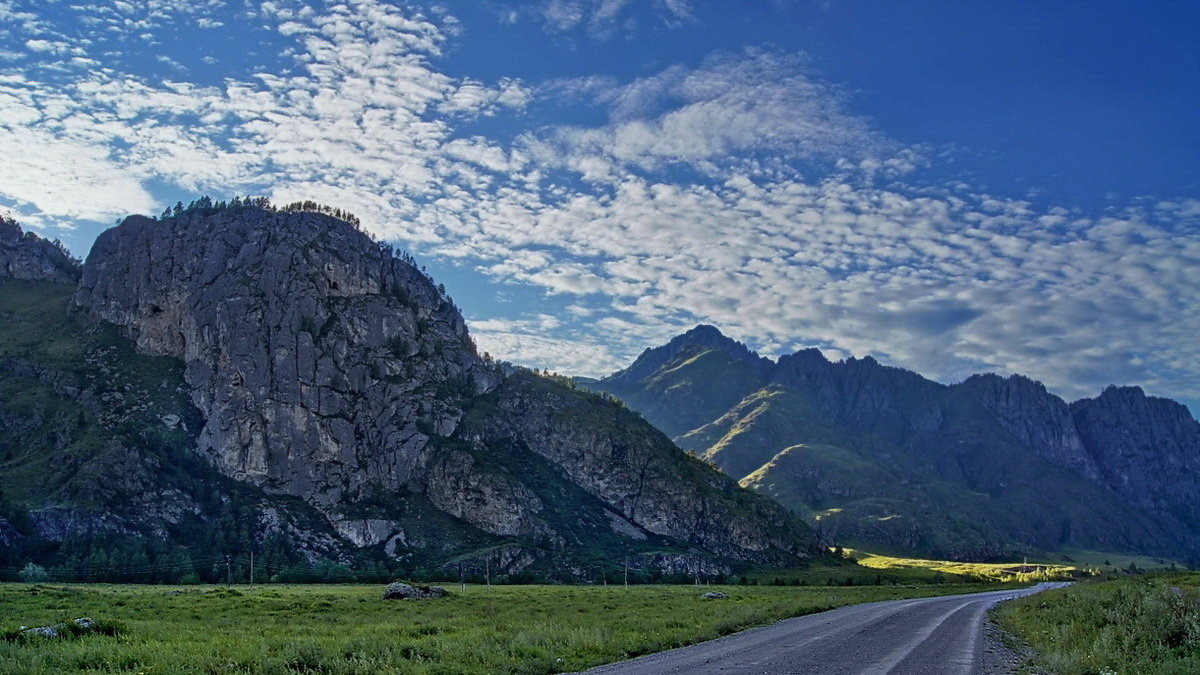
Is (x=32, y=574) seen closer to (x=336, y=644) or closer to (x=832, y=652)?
(x=336, y=644)

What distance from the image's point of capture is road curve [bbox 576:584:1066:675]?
86.1 feet

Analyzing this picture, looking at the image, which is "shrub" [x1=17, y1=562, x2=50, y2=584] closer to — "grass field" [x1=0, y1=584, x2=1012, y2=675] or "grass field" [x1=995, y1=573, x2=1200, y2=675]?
"grass field" [x1=0, y1=584, x2=1012, y2=675]

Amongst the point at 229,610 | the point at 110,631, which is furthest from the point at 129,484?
the point at 110,631

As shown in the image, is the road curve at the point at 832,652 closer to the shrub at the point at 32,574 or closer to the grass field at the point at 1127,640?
the grass field at the point at 1127,640

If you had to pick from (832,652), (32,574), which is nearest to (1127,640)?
(832,652)

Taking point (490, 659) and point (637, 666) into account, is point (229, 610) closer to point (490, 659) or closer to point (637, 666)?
point (490, 659)

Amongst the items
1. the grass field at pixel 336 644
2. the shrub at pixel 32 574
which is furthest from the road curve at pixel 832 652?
the shrub at pixel 32 574

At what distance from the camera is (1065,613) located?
45.2 metres

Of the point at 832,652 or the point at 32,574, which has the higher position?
the point at 832,652

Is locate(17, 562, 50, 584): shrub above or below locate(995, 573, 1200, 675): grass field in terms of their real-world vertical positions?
below

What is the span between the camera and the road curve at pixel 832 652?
2625 cm

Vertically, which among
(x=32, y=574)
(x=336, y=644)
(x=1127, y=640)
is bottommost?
(x=32, y=574)

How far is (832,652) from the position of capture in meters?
30.7

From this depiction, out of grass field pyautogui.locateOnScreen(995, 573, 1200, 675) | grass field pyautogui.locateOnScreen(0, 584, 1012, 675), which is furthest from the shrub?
grass field pyautogui.locateOnScreen(995, 573, 1200, 675)
